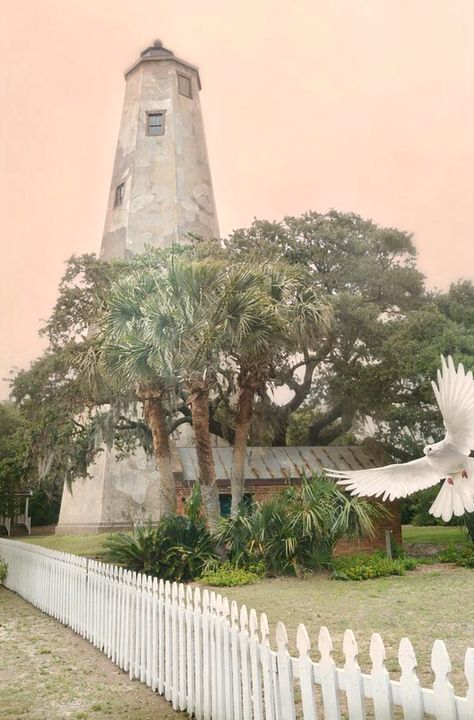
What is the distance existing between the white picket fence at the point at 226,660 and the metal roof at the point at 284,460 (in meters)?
9.24

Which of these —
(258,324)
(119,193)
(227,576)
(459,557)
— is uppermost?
(119,193)

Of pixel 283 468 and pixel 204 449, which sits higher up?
pixel 283 468

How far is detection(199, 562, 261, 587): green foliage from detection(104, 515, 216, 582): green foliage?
0.34m

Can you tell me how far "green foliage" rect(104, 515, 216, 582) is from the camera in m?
13.5

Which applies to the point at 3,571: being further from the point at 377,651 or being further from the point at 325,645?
the point at 377,651

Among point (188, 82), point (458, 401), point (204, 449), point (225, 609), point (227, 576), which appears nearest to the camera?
point (225, 609)

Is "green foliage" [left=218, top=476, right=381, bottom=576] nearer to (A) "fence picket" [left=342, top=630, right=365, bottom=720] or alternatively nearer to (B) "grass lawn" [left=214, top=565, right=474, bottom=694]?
(B) "grass lawn" [left=214, top=565, right=474, bottom=694]

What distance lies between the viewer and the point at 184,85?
31.0 m

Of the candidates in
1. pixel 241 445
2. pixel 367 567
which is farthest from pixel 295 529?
pixel 241 445

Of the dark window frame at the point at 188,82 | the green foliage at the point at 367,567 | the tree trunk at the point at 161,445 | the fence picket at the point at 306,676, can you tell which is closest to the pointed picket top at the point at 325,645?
the fence picket at the point at 306,676

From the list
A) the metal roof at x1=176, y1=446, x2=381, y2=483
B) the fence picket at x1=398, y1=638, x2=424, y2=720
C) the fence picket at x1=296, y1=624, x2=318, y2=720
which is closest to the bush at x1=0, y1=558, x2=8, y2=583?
the metal roof at x1=176, y1=446, x2=381, y2=483

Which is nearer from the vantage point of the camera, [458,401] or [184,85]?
[458,401]

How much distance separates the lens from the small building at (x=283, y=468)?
18.3 meters

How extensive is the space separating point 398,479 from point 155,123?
2504cm
